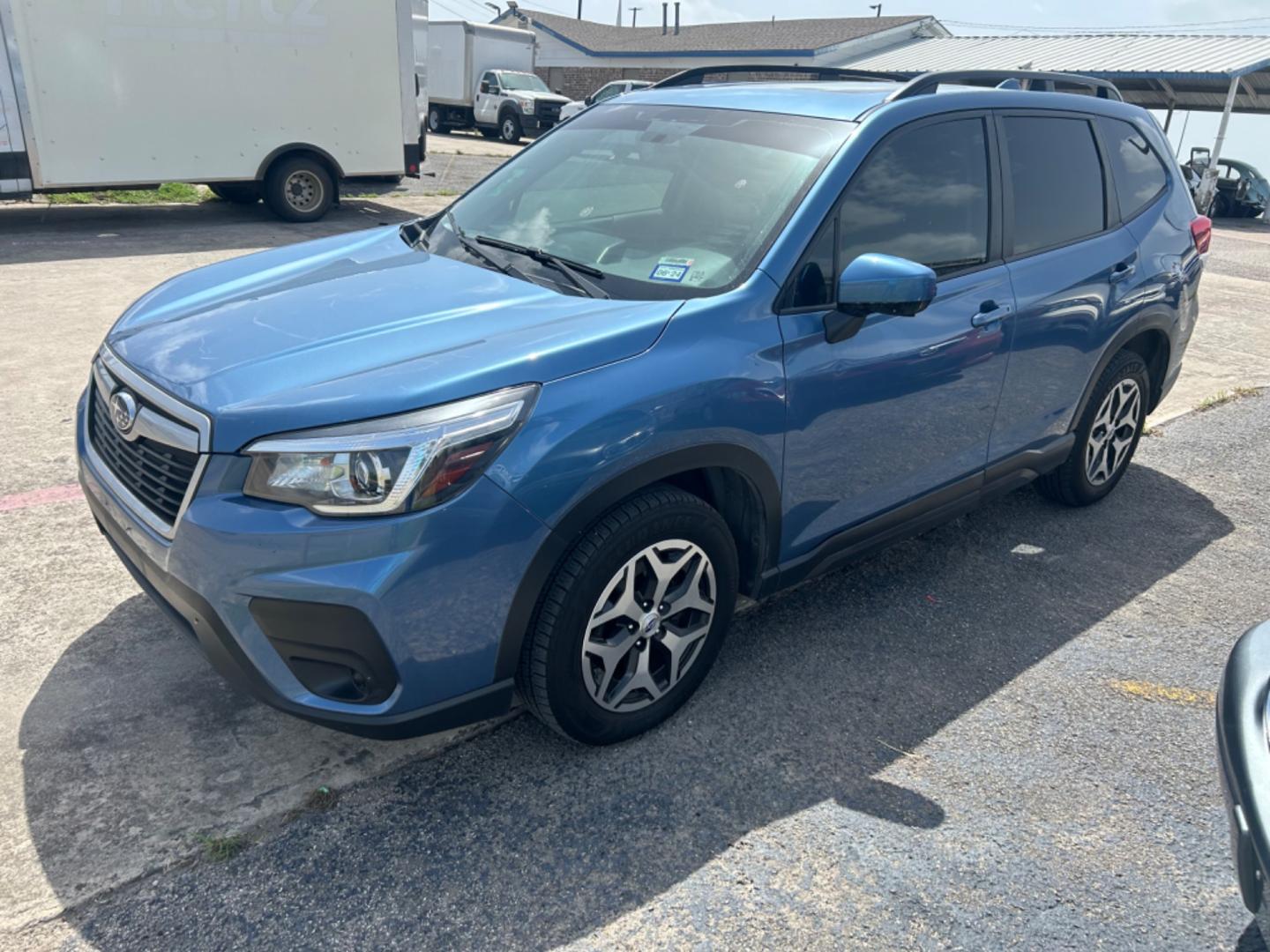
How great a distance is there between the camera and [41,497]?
13.9 feet

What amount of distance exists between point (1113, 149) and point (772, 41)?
126 feet

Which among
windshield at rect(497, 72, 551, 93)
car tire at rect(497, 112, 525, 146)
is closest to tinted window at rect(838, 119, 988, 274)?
car tire at rect(497, 112, 525, 146)

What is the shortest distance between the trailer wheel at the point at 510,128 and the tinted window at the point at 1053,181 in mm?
25112

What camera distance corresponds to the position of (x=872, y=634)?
3666 mm

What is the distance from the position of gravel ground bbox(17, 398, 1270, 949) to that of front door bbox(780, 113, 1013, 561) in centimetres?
57

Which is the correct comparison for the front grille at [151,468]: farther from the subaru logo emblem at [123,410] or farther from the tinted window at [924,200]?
the tinted window at [924,200]

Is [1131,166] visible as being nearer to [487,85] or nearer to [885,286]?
[885,286]

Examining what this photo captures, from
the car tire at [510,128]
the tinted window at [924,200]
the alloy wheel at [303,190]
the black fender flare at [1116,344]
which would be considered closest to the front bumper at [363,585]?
the tinted window at [924,200]

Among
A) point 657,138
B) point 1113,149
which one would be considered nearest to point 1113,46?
point 1113,149

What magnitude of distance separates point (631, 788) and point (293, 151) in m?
10.9

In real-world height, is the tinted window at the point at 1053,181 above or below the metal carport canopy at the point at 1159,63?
below

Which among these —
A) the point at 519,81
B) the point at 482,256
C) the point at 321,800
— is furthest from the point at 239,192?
the point at 519,81

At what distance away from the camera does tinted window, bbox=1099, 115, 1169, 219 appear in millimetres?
4430

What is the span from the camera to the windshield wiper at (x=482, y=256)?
3.16m
